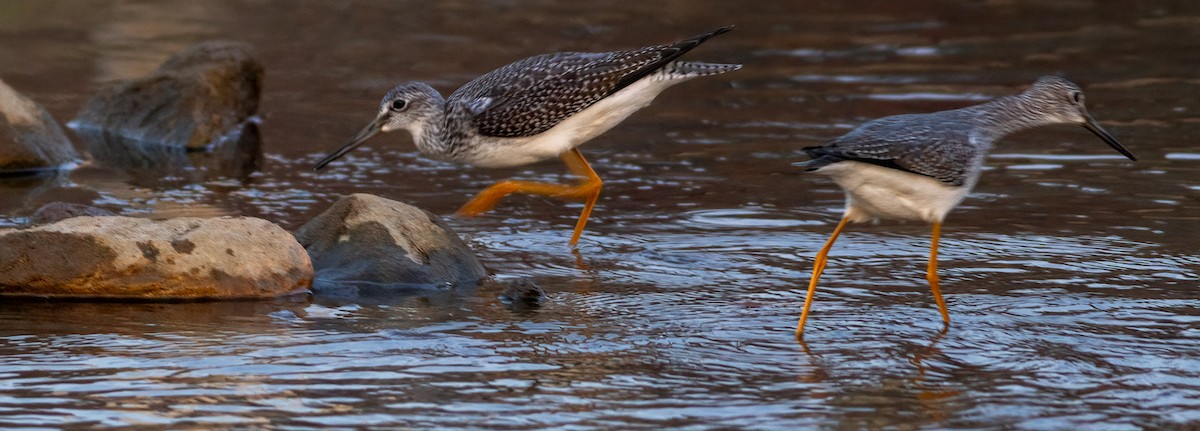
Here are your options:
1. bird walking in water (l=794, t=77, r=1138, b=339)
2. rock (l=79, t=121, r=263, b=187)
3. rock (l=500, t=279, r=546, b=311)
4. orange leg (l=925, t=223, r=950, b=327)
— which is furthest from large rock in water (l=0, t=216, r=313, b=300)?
rock (l=79, t=121, r=263, b=187)

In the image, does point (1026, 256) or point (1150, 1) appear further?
point (1150, 1)

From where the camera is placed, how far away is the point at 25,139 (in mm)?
11680

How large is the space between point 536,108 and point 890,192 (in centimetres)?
265

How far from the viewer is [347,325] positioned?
7.54m

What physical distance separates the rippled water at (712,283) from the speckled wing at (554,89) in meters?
0.76

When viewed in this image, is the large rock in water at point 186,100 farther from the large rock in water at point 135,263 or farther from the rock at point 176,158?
the large rock in water at point 135,263

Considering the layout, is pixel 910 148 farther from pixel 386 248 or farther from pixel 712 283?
pixel 386 248

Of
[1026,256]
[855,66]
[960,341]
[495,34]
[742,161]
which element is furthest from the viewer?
[495,34]

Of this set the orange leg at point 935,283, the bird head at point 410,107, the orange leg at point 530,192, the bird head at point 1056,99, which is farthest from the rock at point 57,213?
the bird head at point 1056,99

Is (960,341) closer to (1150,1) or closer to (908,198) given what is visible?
(908,198)

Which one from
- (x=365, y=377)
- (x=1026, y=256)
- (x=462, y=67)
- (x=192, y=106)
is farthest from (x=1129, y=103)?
(x=365, y=377)

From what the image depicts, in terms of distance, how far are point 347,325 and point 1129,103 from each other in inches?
324

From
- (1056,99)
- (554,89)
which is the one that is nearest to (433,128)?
(554,89)

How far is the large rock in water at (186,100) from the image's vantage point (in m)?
13.2
